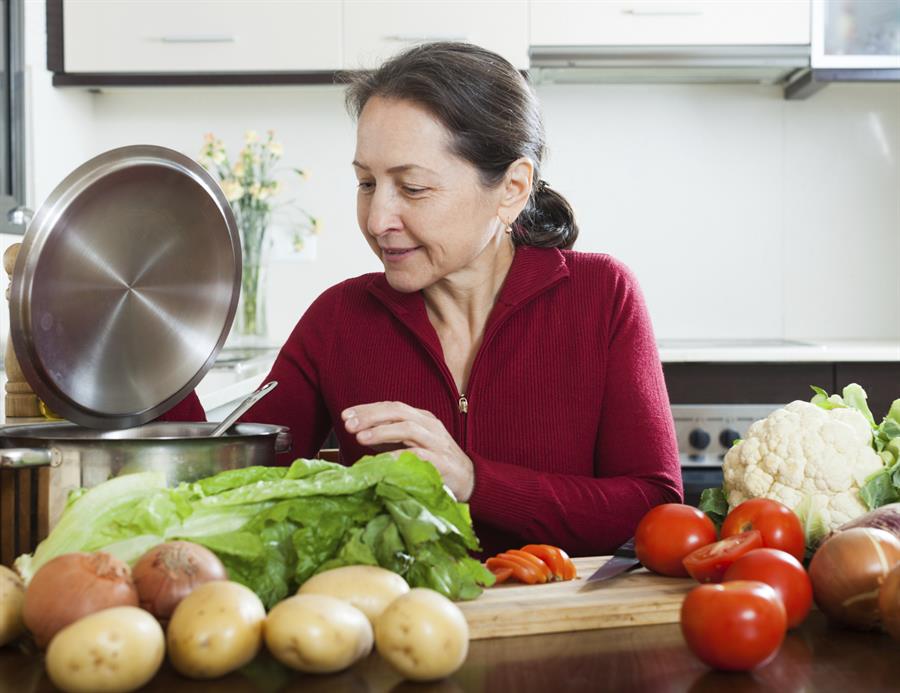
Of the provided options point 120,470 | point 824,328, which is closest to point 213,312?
point 120,470

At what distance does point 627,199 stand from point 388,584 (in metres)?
2.50

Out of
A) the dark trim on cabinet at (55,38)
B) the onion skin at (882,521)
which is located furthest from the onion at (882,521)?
the dark trim on cabinet at (55,38)

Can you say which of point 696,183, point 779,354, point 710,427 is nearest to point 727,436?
point 710,427

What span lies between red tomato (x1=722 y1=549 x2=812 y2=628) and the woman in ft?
1.53

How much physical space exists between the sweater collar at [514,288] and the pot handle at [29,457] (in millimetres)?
761

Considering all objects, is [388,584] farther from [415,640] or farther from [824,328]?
[824,328]

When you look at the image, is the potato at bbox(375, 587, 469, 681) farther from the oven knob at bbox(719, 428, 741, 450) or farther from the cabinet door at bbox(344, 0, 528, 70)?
the cabinet door at bbox(344, 0, 528, 70)

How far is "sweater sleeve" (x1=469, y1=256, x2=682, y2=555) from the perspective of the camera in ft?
4.40

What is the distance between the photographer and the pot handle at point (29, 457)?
872 millimetres

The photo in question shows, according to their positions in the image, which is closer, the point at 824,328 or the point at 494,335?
the point at 494,335

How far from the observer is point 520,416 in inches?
62.6

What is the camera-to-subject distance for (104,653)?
2.28 feet

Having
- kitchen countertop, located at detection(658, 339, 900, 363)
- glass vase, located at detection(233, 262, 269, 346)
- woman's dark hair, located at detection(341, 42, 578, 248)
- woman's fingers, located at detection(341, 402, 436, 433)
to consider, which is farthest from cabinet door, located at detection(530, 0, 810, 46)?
woman's fingers, located at detection(341, 402, 436, 433)

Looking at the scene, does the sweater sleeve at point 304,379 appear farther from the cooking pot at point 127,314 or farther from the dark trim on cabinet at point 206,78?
the dark trim on cabinet at point 206,78
